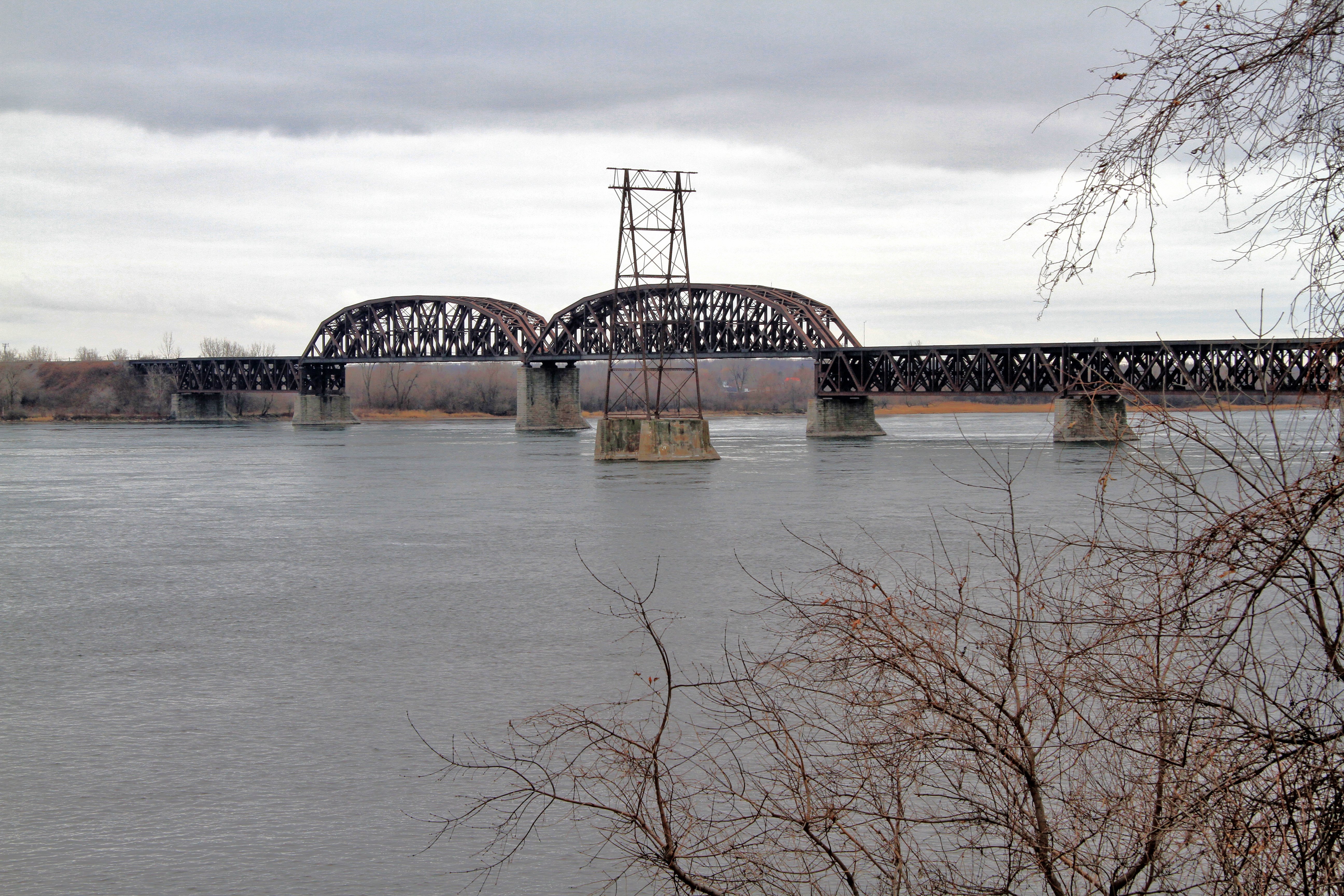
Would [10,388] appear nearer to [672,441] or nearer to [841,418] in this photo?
[841,418]

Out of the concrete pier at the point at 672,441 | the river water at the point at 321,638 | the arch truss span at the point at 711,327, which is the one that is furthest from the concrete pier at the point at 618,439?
the arch truss span at the point at 711,327

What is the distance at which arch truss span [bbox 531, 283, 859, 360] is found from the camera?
130m

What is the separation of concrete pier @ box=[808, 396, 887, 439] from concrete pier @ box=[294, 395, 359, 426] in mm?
80590

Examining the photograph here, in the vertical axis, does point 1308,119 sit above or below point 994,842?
above

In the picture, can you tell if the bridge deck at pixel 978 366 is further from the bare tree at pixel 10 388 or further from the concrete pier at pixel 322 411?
the bare tree at pixel 10 388

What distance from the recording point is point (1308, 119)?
5109 mm

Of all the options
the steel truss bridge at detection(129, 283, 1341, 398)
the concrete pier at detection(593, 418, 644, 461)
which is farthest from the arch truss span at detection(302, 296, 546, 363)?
the concrete pier at detection(593, 418, 644, 461)

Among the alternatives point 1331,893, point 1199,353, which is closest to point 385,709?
point 1331,893

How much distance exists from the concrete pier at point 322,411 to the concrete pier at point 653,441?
106781mm

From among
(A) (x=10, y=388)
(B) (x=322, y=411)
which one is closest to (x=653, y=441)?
(B) (x=322, y=411)

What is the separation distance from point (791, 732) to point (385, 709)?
17.1 ft

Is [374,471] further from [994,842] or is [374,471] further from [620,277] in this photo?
[994,842]

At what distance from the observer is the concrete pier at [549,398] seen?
484 ft

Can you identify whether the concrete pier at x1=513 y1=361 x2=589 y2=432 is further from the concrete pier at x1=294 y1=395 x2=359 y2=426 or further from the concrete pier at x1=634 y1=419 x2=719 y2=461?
the concrete pier at x1=634 y1=419 x2=719 y2=461
